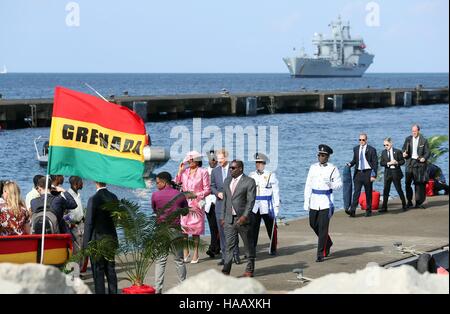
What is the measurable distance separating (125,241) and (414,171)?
11.8 meters

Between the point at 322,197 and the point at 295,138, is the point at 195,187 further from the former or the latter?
the point at 295,138

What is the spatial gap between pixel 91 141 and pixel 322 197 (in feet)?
17.4

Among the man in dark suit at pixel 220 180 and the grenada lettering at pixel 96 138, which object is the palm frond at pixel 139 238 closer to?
the grenada lettering at pixel 96 138

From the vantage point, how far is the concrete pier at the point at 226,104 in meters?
66.2

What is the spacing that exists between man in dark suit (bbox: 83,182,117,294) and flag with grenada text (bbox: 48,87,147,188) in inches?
11.7

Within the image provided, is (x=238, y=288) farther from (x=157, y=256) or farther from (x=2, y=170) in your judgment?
(x=2, y=170)

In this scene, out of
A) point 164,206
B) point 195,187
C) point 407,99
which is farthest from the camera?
point 407,99

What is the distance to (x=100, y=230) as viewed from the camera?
12680mm

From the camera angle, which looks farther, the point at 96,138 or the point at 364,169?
the point at 364,169

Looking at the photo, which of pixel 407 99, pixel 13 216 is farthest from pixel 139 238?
pixel 407 99

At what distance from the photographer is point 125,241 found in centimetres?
1271

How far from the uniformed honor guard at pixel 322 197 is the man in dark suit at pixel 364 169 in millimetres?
5122

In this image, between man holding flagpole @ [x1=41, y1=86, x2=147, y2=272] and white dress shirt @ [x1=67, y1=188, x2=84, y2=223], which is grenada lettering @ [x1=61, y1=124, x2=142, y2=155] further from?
white dress shirt @ [x1=67, y1=188, x2=84, y2=223]
